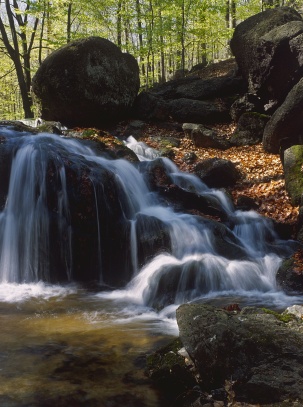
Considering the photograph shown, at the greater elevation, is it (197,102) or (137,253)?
(197,102)

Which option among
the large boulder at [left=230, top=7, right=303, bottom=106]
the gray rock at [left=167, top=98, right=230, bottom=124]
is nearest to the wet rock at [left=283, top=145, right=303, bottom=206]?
the large boulder at [left=230, top=7, right=303, bottom=106]

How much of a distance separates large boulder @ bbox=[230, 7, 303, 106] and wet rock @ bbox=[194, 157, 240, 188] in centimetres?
373

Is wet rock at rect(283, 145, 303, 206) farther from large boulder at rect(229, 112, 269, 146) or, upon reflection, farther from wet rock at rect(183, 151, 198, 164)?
large boulder at rect(229, 112, 269, 146)

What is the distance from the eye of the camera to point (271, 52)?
12.6 meters

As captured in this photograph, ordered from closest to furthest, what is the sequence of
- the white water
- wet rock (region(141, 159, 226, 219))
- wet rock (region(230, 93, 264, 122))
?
the white water → wet rock (region(141, 159, 226, 219)) → wet rock (region(230, 93, 264, 122))

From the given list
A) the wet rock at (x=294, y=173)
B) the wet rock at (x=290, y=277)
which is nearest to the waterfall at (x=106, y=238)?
the wet rock at (x=290, y=277)

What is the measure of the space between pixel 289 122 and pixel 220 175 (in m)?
2.49

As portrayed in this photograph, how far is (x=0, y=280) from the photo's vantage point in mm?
7355

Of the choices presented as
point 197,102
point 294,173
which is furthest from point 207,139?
point 294,173

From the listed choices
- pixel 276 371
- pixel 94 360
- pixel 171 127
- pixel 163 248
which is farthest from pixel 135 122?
pixel 276 371

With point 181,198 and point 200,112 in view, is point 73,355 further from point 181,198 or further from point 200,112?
point 200,112

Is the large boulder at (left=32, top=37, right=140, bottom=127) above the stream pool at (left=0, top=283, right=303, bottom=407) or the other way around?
above

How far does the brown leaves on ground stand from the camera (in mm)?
9578

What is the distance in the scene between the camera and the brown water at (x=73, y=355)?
3.39m
